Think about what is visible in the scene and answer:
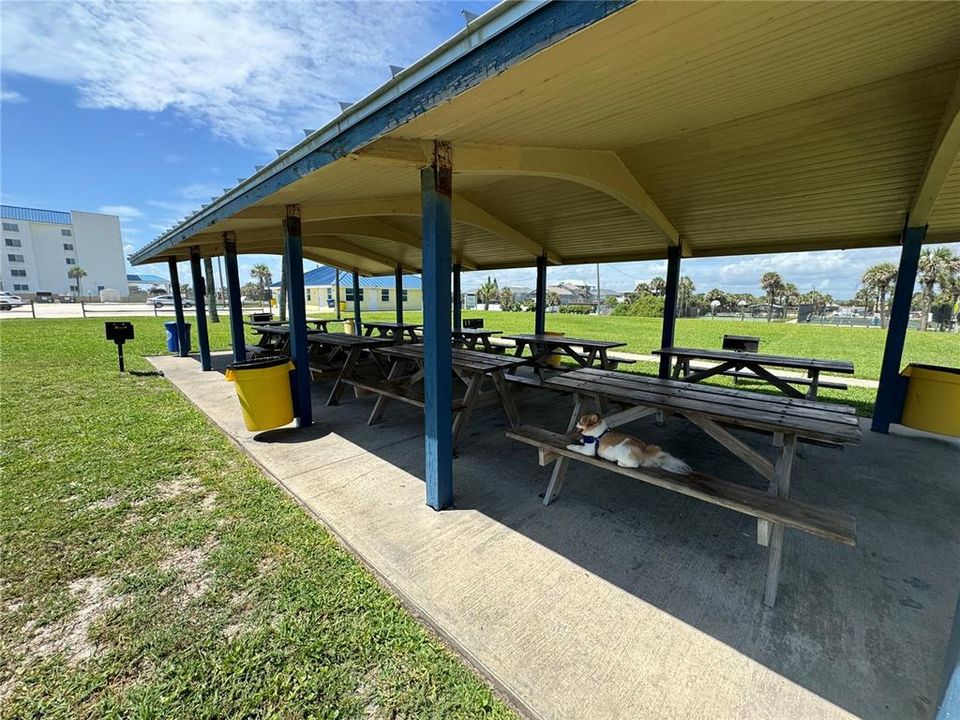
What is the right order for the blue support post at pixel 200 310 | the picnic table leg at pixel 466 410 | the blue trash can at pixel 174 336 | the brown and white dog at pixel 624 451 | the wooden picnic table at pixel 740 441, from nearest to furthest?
the wooden picnic table at pixel 740 441
the brown and white dog at pixel 624 451
the picnic table leg at pixel 466 410
the blue support post at pixel 200 310
the blue trash can at pixel 174 336

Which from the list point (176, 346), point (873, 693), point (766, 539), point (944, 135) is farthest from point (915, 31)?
point (176, 346)

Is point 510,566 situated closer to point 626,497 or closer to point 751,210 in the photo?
point 626,497

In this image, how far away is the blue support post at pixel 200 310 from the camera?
7.89m

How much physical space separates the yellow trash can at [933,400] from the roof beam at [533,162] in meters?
3.52

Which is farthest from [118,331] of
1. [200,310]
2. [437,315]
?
[437,315]

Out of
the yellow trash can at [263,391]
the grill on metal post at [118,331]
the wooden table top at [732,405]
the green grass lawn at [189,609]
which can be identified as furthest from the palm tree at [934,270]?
the grill on metal post at [118,331]

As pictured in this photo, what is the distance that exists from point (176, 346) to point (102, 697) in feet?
34.6

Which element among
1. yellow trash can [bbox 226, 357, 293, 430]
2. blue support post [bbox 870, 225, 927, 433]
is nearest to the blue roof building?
yellow trash can [bbox 226, 357, 293, 430]

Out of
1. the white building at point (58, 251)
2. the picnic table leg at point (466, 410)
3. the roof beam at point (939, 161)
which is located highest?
the white building at point (58, 251)

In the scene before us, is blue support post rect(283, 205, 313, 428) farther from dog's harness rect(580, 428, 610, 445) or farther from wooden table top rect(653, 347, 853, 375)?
wooden table top rect(653, 347, 853, 375)

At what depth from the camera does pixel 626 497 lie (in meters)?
3.10

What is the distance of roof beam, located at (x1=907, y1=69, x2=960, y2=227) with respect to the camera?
8.74 ft

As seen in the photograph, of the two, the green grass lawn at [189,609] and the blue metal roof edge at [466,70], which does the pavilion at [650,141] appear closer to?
the blue metal roof edge at [466,70]

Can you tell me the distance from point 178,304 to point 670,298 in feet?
34.5
